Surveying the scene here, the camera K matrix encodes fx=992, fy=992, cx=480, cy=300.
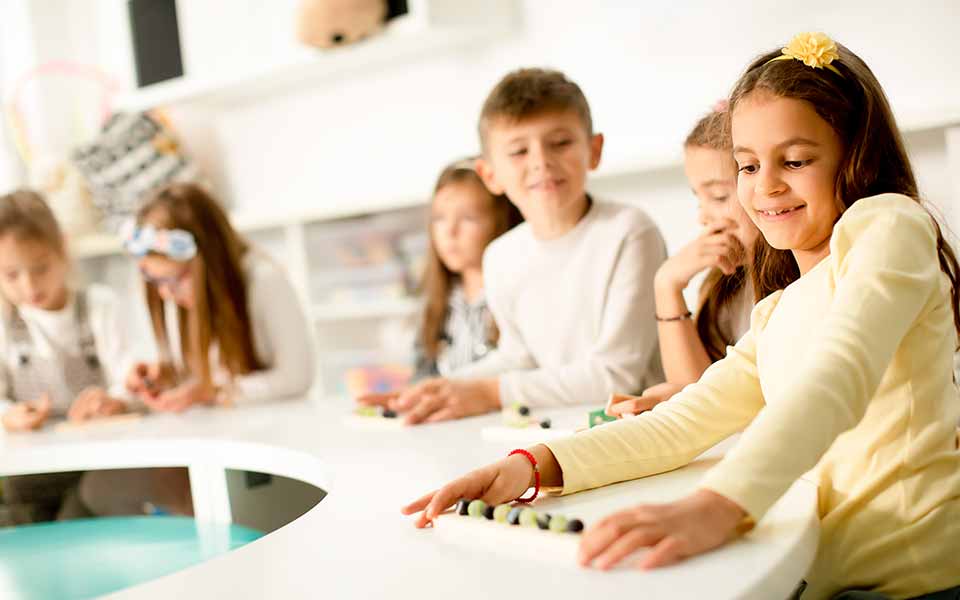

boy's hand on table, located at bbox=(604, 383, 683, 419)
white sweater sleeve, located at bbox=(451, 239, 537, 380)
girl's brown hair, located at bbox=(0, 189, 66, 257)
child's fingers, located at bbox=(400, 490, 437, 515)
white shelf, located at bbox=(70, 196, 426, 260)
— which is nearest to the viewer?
child's fingers, located at bbox=(400, 490, 437, 515)

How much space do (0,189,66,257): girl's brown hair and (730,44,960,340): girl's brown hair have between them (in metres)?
1.91

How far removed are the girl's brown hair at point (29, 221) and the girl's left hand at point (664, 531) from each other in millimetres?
1989

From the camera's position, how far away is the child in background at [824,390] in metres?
0.74

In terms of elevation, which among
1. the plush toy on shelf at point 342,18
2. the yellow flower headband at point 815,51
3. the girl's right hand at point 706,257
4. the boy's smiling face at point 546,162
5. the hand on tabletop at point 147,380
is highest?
the plush toy on shelf at point 342,18

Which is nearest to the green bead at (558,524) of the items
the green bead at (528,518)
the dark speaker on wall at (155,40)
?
the green bead at (528,518)

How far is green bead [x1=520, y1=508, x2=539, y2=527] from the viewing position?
2.57 feet

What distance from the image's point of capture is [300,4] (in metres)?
2.73

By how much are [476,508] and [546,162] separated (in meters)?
0.89

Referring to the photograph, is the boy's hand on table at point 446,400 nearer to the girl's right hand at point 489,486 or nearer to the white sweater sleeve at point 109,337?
the girl's right hand at point 489,486

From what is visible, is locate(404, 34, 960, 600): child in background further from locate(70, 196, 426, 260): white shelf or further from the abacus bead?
locate(70, 196, 426, 260): white shelf

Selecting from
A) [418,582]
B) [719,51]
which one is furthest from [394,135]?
[418,582]

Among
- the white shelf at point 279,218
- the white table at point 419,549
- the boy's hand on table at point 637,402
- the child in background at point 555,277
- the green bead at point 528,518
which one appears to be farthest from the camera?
the white shelf at point 279,218

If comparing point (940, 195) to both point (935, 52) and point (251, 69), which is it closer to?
point (935, 52)

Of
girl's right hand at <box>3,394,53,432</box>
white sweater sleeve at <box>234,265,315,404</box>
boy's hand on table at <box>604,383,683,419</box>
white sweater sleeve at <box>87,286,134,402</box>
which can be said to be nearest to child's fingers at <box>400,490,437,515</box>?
boy's hand on table at <box>604,383,683,419</box>
